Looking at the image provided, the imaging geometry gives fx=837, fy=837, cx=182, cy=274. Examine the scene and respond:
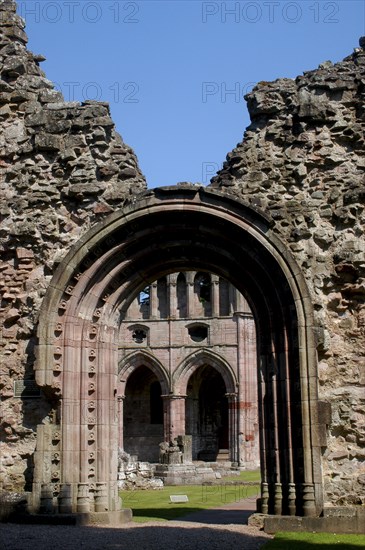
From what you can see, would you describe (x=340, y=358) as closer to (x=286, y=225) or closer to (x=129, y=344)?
(x=286, y=225)

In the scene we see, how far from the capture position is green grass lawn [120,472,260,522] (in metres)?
14.2

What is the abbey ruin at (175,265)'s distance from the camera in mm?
11055

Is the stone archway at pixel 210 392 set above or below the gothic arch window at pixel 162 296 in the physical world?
below

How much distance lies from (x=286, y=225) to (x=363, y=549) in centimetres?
450

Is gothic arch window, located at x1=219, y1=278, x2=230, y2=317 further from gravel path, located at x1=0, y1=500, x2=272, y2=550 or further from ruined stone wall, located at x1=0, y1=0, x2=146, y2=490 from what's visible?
gravel path, located at x1=0, y1=500, x2=272, y2=550

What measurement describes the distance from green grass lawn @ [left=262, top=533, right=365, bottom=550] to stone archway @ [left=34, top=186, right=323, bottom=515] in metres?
0.61

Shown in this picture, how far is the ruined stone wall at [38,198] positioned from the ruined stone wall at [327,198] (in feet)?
5.65

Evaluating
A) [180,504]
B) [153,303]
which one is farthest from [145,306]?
[180,504]

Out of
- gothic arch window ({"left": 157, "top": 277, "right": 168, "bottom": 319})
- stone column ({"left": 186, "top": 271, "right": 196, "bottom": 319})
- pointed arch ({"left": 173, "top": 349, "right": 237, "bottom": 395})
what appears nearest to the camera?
pointed arch ({"left": 173, "top": 349, "right": 237, "bottom": 395})

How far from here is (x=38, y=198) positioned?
12.4 metres

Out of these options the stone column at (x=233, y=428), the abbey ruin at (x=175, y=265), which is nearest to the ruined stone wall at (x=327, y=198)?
the abbey ruin at (x=175, y=265)

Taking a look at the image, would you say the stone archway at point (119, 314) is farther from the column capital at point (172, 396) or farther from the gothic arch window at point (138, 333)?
the gothic arch window at point (138, 333)

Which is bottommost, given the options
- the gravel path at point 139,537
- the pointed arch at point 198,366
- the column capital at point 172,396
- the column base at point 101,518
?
the gravel path at point 139,537

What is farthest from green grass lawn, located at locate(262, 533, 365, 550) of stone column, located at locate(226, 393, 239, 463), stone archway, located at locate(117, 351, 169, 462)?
stone archway, located at locate(117, 351, 169, 462)
